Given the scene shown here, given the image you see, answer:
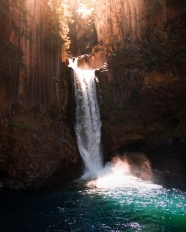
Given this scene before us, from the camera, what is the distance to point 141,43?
27.5 m

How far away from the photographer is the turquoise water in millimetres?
11091

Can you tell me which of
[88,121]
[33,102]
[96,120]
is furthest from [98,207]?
[96,120]

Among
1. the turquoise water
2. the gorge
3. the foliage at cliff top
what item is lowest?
the turquoise water

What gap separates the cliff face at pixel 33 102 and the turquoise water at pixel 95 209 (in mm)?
1568

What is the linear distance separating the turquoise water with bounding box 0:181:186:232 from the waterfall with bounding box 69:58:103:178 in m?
5.54

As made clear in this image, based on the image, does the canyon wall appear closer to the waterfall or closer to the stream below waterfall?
the waterfall

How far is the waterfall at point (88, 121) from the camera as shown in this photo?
2234 cm

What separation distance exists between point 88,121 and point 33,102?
19.5 feet

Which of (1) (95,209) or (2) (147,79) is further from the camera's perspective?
(2) (147,79)

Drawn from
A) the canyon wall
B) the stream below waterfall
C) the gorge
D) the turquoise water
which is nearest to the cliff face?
the gorge

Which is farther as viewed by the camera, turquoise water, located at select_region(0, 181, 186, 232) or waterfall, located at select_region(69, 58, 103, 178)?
waterfall, located at select_region(69, 58, 103, 178)

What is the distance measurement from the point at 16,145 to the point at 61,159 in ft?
10.4

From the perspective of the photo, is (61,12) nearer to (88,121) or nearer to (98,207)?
(88,121)

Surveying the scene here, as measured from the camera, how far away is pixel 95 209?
13.0 metres
